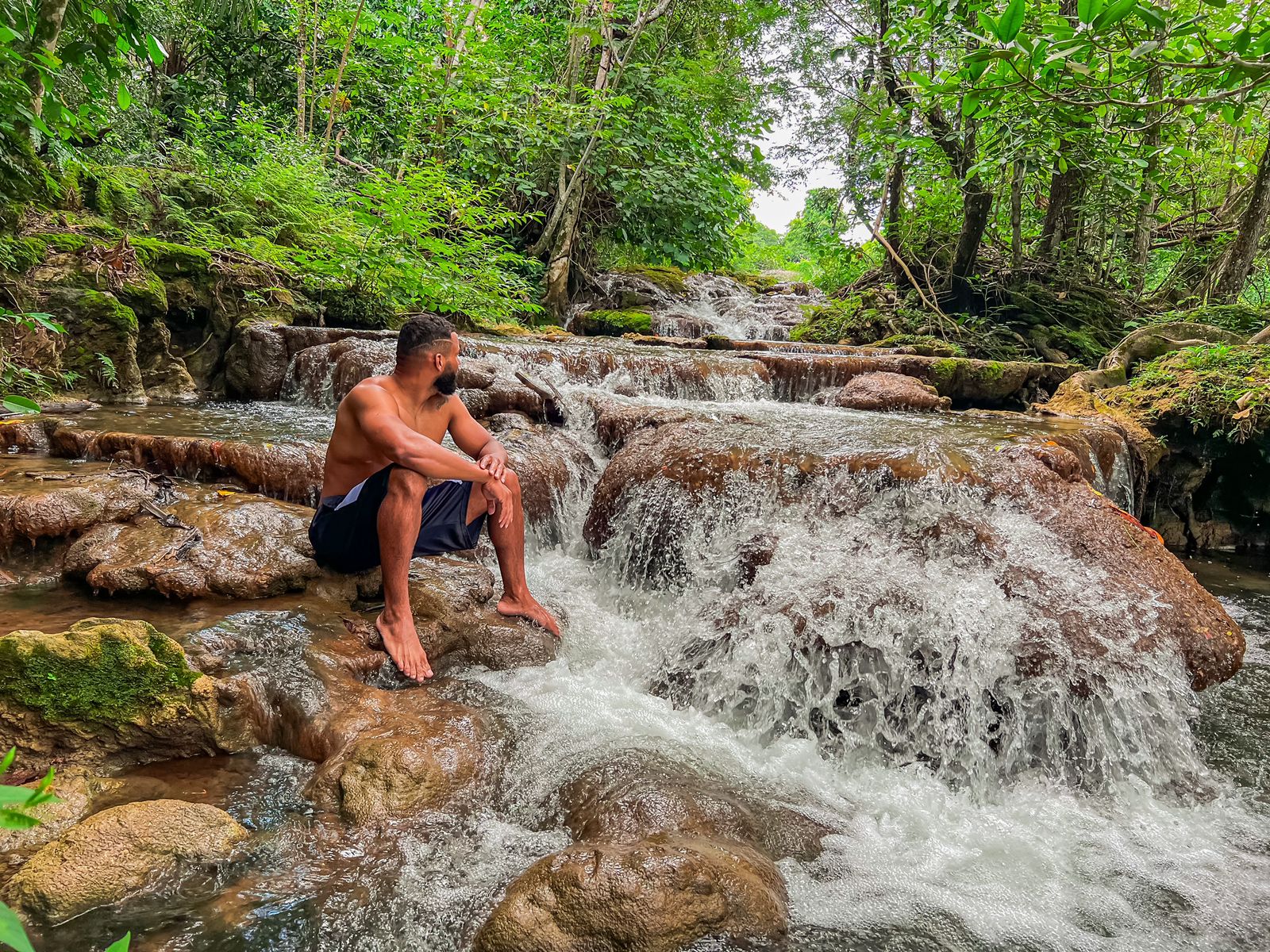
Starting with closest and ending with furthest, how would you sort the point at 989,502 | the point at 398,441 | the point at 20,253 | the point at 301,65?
1. the point at 398,441
2. the point at 989,502
3. the point at 20,253
4. the point at 301,65

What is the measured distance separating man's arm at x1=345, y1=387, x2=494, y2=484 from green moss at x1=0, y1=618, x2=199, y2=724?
107 centimetres

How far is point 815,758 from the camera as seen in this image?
2.98 meters

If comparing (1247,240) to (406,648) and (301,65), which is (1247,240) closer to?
(406,648)

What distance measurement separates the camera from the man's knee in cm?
300

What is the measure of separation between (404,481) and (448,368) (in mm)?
600

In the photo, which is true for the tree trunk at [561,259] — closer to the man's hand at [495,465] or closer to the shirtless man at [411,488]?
the shirtless man at [411,488]

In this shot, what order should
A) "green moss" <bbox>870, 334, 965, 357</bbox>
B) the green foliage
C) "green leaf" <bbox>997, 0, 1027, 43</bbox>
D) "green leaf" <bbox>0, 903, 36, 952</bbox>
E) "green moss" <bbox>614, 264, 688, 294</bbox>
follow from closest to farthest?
"green leaf" <bbox>0, 903, 36, 952</bbox>, "green leaf" <bbox>997, 0, 1027, 43</bbox>, the green foliage, "green moss" <bbox>870, 334, 965, 357</bbox>, "green moss" <bbox>614, 264, 688, 294</bbox>

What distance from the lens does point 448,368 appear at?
324cm

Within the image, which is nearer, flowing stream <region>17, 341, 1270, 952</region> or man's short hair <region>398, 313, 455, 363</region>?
flowing stream <region>17, 341, 1270, 952</region>

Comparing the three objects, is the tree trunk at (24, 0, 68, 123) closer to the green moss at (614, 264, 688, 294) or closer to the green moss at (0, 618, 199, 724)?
the green moss at (0, 618, 199, 724)

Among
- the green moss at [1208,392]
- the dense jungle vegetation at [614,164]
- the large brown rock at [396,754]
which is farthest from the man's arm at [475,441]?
the green moss at [1208,392]

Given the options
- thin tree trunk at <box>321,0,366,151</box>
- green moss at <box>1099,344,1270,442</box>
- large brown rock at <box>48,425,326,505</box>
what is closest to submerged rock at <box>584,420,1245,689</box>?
large brown rock at <box>48,425,326,505</box>

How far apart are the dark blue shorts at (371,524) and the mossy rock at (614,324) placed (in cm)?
866

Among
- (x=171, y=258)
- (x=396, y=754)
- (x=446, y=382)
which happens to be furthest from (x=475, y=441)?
(x=171, y=258)
